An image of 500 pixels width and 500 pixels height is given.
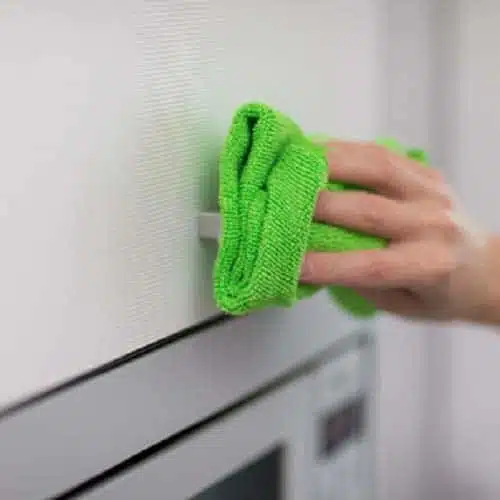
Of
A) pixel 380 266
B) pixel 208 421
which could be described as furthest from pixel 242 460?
pixel 380 266

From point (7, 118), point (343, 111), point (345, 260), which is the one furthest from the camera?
point (343, 111)

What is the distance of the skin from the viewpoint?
441mm

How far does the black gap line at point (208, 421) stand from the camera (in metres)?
0.40

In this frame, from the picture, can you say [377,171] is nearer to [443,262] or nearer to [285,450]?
[443,262]

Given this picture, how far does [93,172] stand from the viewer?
38 cm

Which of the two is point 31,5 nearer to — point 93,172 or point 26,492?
point 93,172

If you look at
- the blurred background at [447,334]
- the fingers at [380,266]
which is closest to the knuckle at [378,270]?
the fingers at [380,266]

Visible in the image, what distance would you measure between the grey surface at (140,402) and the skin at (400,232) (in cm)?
7

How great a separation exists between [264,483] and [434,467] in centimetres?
28

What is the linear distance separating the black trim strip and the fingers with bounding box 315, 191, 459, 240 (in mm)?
87

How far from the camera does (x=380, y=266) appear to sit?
445 mm

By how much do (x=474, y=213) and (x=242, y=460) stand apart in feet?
1.05

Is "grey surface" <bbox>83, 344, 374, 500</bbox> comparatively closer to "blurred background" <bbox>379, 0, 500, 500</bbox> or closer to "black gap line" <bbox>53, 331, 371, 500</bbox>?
"black gap line" <bbox>53, 331, 371, 500</bbox>

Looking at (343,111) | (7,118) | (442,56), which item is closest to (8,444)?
(7,118)
